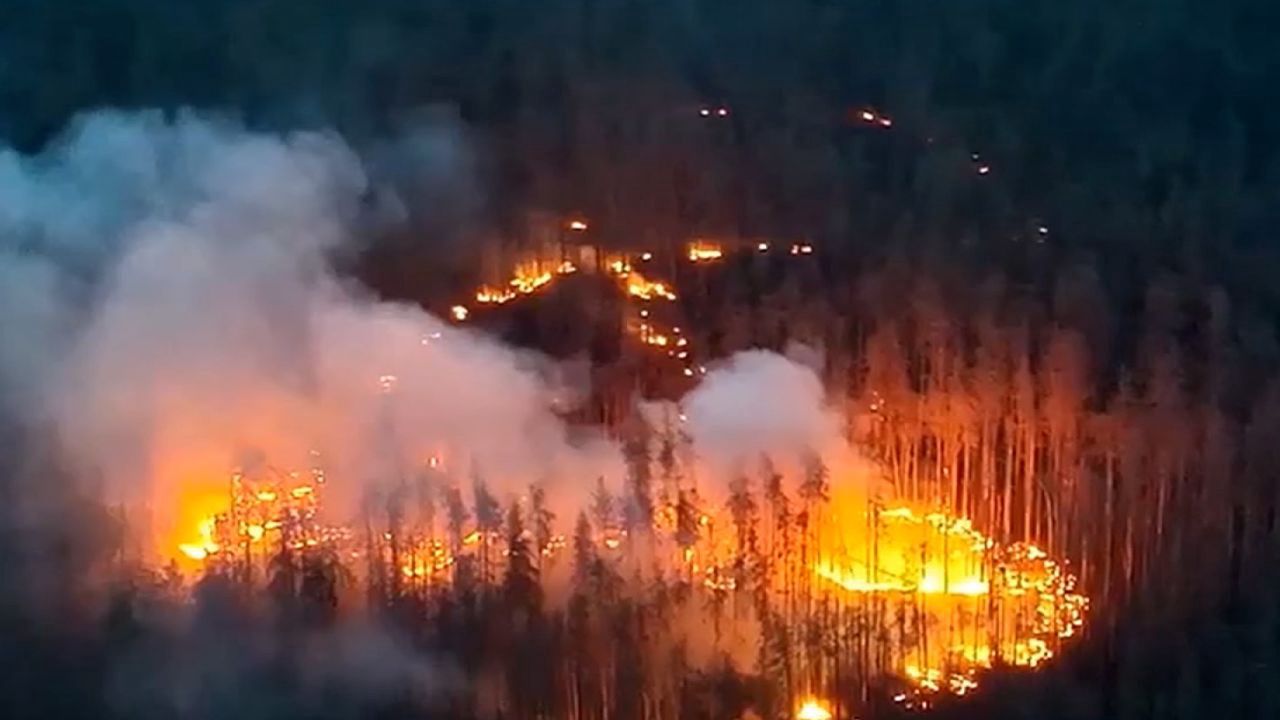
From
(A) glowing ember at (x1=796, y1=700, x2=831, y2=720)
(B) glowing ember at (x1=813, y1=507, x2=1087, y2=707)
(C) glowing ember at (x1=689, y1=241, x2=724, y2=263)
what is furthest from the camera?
(C) glowing ember at (x1=689, y1=241, x2=724, y2=263)

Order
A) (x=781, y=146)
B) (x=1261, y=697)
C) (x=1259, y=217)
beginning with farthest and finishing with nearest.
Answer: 1. (x=781, y=146)
2. (x=1259, y=217)
3. (x=1261, y=697)

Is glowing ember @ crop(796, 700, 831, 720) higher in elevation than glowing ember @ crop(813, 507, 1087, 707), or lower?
lower

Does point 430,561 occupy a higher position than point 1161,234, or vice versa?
point 1161,234

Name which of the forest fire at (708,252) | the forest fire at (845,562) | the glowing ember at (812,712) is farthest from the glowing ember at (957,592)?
the forest fire at (708,252)

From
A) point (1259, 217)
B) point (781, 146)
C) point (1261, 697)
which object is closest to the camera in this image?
point (1261, 697)

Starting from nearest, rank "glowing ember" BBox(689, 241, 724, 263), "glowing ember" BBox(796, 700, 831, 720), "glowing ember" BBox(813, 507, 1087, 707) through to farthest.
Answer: "glowing ember" BBox(796, 700, 831, 720), "glowing ember" BBox(813, 507, 1087, 707), "glowing ember" BBox(689, 241, 724, 263)

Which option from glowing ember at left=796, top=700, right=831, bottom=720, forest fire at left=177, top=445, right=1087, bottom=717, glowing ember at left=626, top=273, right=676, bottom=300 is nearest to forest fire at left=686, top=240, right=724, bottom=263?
glowing ember at left=626, top=273, right=676, bottom=300

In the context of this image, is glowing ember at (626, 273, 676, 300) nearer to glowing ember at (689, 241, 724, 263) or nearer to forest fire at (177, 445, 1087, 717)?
glowing ember at (689, 241, 724, 263)

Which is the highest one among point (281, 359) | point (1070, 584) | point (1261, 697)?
point (281, 359)

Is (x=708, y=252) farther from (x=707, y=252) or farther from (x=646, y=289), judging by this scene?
(x=646, y=289)

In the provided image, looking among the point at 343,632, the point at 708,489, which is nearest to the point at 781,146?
the point at 708,489

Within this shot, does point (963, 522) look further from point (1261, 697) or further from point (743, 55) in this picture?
point (743, 55)
